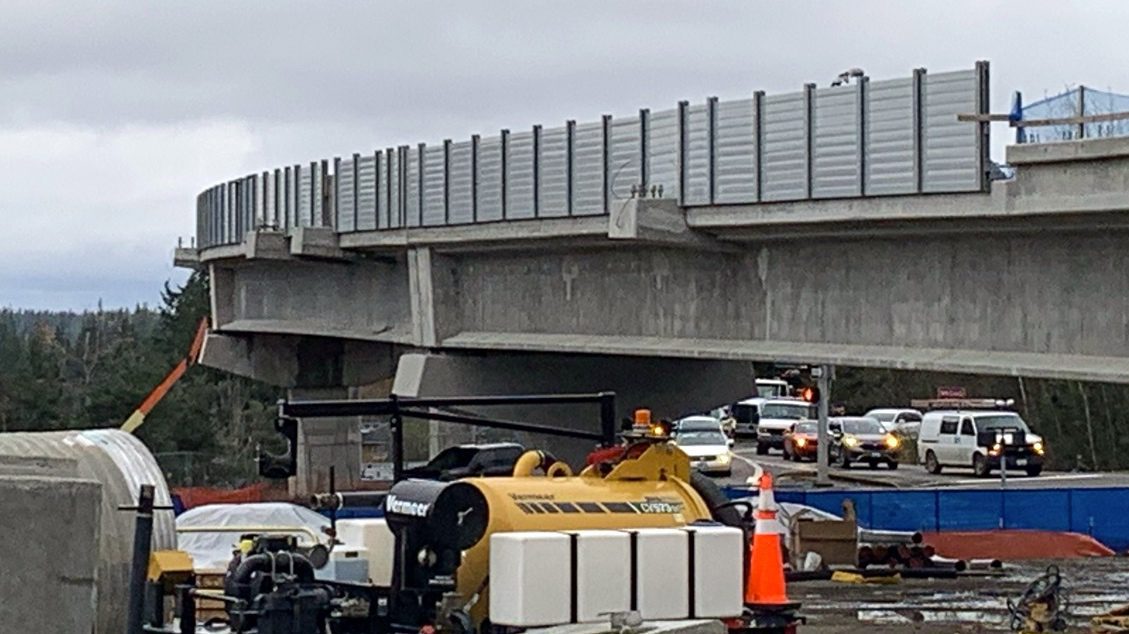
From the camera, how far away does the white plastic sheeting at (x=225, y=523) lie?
16250 millimetres

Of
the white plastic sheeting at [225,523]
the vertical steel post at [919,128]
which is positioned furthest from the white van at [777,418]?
the white plastic sheeting at [225,523]

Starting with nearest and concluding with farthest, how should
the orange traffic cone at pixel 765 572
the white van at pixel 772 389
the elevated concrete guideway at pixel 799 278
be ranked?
the orange traffic cone at pixel 765 572
the elevated concrete guideway at pixel 799 278
the white van at pixel 772 389

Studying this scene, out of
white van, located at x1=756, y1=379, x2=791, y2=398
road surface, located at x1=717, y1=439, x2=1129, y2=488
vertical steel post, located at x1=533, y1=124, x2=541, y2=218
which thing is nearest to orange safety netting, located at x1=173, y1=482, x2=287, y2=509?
vertical steel post, located at x1=533, y1=124, x2=541, y2=218

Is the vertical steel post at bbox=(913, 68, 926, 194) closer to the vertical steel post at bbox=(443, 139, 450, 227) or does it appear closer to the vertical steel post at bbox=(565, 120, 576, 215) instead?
the vertical steel post at bbox=(565, 120, 576, 215)

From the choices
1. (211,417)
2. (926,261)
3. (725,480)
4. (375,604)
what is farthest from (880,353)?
(211,417)

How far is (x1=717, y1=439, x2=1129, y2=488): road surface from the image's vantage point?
47.5 metres

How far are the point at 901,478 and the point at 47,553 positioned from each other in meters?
48.0

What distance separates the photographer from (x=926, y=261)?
75.4ft

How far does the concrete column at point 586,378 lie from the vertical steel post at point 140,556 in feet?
77.2

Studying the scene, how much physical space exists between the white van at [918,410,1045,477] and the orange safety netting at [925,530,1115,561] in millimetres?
17060

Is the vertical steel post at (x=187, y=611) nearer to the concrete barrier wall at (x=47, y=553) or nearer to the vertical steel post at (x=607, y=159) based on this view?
the concrete barrier wall at (x=47, y=553)

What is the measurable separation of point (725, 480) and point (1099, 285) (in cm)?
2822

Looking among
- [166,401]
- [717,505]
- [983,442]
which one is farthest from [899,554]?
[166,401]

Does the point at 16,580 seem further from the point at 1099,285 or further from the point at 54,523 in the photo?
the point at 1099,285
